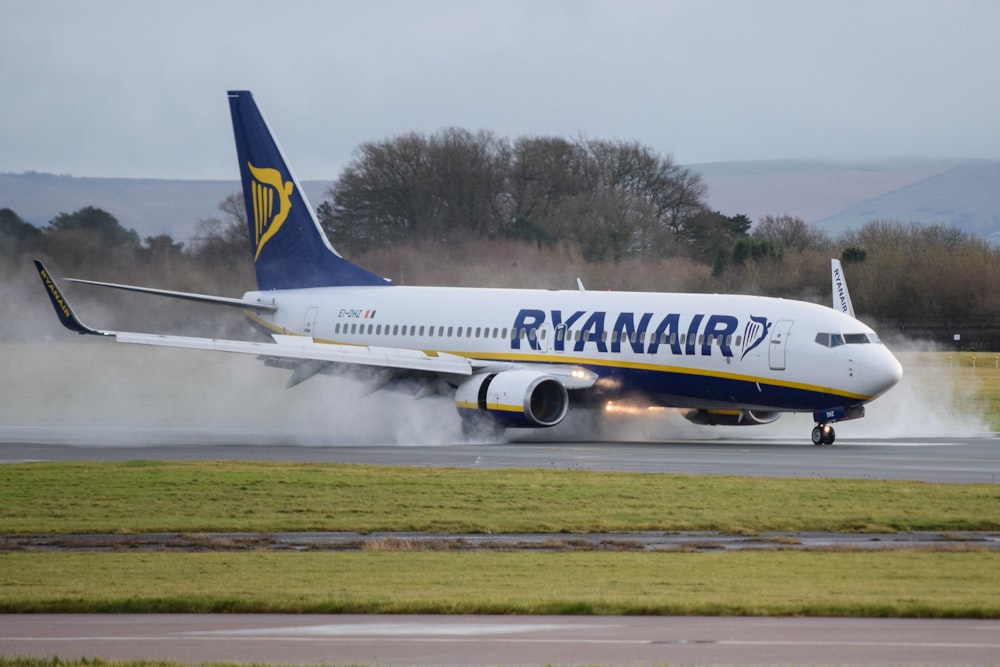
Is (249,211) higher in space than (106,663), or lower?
higher

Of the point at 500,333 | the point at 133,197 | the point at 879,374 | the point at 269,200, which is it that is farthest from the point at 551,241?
the point at 133,197

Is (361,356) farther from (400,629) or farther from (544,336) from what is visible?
(400,629)

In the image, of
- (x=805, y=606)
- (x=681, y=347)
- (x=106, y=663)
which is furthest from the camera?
(x=681, y=347)

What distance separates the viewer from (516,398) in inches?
1513

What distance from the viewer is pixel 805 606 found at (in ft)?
49.8

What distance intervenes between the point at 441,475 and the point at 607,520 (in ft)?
20.9

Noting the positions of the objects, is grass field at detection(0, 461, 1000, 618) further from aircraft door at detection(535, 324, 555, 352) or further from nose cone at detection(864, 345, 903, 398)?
aircraft door at detection(535, 324, 555, 352)

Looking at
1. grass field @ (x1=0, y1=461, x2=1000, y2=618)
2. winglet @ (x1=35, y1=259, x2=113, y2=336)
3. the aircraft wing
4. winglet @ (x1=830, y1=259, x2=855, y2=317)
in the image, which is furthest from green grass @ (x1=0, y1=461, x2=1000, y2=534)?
winglet @ (x1=830, y1=259, x2=855, y2=317)

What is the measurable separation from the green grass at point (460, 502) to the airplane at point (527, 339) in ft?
28.8

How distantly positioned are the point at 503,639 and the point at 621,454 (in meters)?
21.3

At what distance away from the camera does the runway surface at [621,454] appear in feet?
99.8

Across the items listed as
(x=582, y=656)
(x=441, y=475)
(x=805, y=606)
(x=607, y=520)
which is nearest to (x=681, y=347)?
(x=441, y=475)

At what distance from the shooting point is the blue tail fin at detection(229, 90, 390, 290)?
1859 inches

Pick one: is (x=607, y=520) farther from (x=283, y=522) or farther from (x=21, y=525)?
(x=21, y=525)
